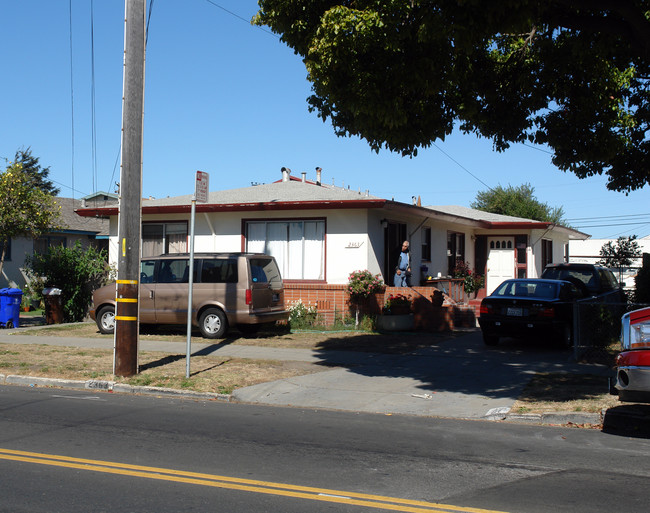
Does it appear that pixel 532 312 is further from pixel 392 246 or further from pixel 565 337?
pixel 392 246

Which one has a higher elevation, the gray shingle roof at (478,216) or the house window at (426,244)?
the gray shingle roof at (478,216)

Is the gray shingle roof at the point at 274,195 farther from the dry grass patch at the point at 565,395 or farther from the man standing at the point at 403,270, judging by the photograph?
the dry grass patch at the point at 565,395

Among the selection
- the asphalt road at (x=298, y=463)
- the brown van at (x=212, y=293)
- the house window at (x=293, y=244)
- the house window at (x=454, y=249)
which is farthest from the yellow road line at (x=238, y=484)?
the house window at (x=454, y=249)

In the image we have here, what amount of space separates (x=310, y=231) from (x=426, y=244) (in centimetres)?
511

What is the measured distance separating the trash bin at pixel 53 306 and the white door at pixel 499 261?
16.3m

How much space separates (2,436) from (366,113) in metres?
6.39

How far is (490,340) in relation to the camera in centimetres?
1470

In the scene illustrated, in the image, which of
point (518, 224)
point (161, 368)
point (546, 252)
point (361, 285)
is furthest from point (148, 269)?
point (546, 252)

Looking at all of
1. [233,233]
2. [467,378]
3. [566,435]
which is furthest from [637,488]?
[233,233]

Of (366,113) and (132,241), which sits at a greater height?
(366,113)

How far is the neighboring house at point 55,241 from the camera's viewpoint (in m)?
27.0

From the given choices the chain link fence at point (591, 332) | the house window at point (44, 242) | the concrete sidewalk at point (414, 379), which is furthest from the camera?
the house window at point (44, 242)

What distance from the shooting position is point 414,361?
41.7 ft

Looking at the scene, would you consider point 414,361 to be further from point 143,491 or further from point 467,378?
point 143,491
